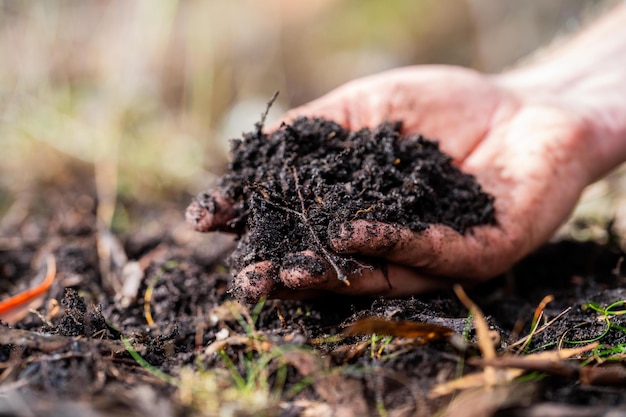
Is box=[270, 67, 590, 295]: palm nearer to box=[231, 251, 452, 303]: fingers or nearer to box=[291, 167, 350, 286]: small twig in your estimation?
box=[231, 251, 452, 303]: fingers

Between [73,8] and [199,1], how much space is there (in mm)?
1830

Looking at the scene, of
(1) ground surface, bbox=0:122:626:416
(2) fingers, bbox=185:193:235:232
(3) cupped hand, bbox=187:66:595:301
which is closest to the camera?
(1) ground surface, bbox=0:122:626:416

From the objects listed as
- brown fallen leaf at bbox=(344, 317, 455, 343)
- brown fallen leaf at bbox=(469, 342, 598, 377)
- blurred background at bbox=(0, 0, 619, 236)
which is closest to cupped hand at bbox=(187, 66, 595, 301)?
brown fallen leaf at bbox=(344, 317, 455, 343)

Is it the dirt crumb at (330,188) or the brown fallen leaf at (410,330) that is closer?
the brown fallen leaf at (410,330)

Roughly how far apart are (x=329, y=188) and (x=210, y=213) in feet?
1.57

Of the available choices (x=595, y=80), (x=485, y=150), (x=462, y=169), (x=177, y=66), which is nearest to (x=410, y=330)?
(x=462, y=169)

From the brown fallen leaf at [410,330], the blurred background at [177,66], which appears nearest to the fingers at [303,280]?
the brown fallen leaf at [410,330]

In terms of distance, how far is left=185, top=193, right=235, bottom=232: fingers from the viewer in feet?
6.42

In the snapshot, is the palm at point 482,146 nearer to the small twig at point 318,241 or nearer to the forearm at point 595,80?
the forearm at point 595,80

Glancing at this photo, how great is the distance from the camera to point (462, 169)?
8.14 feet

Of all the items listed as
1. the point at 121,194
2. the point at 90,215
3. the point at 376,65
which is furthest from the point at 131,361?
the point at 376,65

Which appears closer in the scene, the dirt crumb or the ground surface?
the ground surface

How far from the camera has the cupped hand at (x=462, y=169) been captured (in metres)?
1.72

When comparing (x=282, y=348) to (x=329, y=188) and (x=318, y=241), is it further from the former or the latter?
(x=329, y=188)
